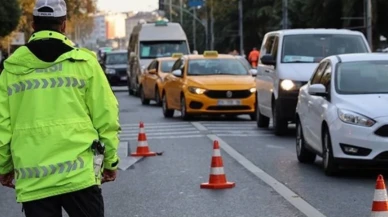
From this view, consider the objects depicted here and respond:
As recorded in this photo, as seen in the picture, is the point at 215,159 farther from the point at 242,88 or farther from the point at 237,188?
the point at 242,88

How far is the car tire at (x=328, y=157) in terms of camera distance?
11789mm

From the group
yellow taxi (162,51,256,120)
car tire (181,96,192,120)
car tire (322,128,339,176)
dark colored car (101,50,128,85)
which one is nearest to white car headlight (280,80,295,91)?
yellow taxi (162,51,256,120)

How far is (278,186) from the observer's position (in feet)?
37.3

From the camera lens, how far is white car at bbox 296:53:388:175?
11367 mm

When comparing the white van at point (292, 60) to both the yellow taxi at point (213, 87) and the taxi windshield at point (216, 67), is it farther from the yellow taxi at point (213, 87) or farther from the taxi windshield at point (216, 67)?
the taxi windshield at point (216, 67)

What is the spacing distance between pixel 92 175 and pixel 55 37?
72cm

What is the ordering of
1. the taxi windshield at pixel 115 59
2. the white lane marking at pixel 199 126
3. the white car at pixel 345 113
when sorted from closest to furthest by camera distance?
the white car at pixel 345 113
the white lane marking at pixel 199 126
the taxi windshield at pixel 115 59

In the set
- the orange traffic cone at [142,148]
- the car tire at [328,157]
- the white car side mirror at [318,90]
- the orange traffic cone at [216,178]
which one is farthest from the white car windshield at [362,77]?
the orange traffic cone at [142,148]

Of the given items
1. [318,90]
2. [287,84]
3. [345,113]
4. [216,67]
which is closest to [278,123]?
[287,84]

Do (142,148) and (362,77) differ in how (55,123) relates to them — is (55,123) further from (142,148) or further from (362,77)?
(142,148)

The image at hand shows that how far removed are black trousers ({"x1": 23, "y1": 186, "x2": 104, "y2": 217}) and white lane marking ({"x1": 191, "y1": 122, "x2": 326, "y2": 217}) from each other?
4.67 m

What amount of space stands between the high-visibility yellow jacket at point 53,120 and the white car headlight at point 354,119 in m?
6.78

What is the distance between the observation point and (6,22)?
42969mm

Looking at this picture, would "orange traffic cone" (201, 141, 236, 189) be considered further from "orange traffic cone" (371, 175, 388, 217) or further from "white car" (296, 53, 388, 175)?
"orange traffic cone" (371, 175, 388, 217)
